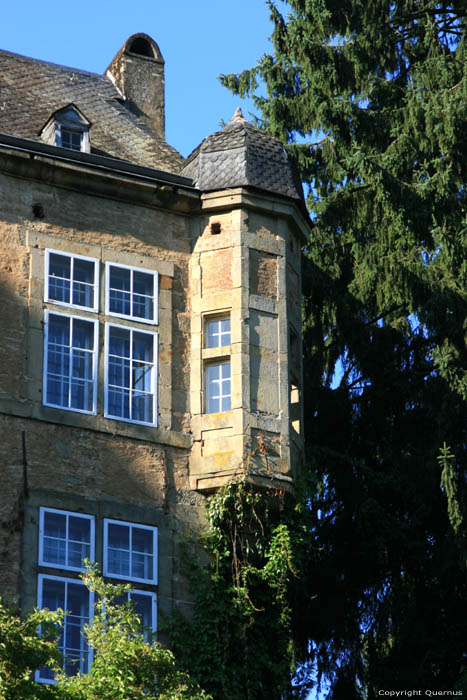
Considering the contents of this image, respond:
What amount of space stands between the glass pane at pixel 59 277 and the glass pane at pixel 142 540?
3076 mm

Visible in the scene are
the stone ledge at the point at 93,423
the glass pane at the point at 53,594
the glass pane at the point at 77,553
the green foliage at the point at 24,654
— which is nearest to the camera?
the green foliage at the point at 24,654

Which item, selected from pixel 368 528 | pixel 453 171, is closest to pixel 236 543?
pixel 368 528

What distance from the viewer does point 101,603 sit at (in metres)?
16.6

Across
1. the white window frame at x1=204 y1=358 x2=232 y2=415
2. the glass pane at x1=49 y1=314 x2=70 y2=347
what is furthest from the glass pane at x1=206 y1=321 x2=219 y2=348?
the glass pane at x1=49 y1=314 x2=70 y2=347

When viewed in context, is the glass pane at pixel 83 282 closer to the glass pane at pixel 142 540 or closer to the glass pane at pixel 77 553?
the glass pane at pixel 142 540

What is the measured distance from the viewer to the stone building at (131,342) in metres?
18.4

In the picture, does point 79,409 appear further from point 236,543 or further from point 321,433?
point 321,433

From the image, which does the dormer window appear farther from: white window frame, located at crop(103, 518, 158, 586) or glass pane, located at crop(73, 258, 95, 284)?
white window frame, located at crop(103, 518, 158, 586)

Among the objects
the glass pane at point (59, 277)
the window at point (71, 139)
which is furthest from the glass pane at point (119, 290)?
the window at point (71, 139)

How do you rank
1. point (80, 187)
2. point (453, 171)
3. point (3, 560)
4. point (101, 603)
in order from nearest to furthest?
point (101, 603) → point (3, 560) → point (80, 187) → point (453, 171)

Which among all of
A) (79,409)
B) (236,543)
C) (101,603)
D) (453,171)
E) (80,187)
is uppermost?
(453,171)

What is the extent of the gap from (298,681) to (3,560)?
6103 millimetres

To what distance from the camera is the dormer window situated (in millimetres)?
20734

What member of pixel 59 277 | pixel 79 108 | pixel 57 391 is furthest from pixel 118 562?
pixel 79 108
